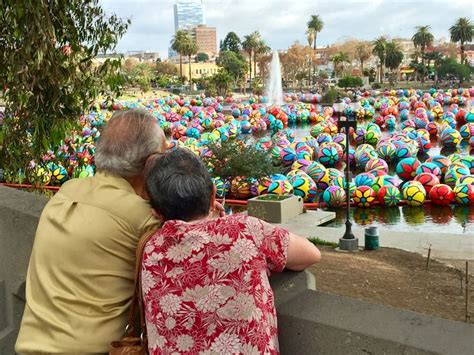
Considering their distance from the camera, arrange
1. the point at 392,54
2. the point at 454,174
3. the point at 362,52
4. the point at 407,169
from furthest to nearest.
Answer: the point at 362,52 < the point at 392,54 < the point at 407,169 < the point at 454,174

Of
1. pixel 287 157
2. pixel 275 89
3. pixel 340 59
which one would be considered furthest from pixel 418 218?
pixel 340 59

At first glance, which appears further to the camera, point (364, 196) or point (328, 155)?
point (328, 155)

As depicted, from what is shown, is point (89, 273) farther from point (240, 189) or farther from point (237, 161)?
point (240, 189)

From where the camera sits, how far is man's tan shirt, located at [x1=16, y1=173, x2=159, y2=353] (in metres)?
2.37

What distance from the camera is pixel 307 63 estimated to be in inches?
4210

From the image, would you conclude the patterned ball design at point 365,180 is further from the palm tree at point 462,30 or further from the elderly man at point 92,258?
the palm tree at point 462,30

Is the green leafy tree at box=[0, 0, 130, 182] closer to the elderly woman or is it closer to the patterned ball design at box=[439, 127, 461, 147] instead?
the elderly woman

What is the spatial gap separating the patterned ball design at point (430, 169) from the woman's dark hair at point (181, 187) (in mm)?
22150

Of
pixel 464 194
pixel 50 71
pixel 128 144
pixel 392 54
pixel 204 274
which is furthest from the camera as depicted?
pixel 392 54

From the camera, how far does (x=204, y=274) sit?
2109 mm

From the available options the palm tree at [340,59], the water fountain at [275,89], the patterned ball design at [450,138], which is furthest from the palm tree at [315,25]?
the patterned ball design at [450,138]

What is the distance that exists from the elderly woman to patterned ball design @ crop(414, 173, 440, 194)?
20579mm

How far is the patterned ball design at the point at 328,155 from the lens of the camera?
2917 centimetres

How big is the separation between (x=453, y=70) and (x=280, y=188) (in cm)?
7782
